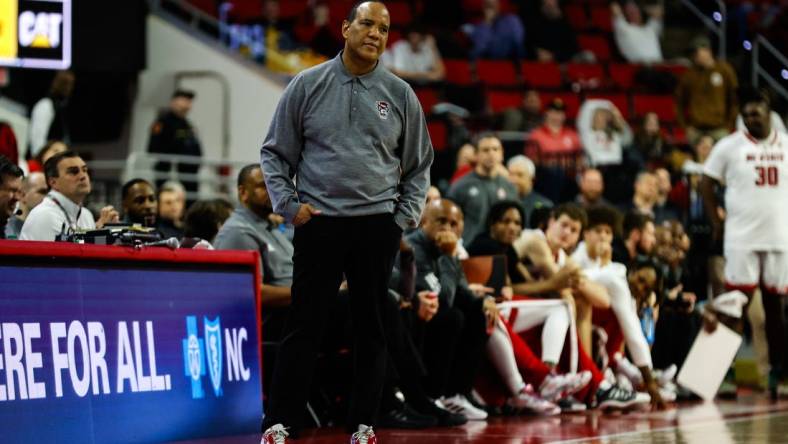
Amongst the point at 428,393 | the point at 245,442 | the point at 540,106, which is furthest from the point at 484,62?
the point at 245,442

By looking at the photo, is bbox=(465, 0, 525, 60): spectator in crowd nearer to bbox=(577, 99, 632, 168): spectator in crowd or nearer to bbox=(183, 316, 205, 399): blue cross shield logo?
bbox=(577, 99, 632, 168): spectator in crowd

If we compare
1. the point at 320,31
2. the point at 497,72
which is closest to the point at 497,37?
the point at 497,72

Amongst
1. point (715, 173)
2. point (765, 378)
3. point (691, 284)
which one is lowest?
point (765, 378)

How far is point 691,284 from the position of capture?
38.7 feet

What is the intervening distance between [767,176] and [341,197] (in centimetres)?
567

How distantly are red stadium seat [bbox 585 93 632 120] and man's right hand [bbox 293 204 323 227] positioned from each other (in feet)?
41.5

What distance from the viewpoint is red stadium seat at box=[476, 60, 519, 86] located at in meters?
18.2

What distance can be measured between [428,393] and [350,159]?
8.54ft

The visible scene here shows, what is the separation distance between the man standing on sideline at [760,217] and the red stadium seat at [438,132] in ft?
17.9

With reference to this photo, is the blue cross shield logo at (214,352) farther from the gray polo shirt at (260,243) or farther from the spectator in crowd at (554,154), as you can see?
the spectator in crowd at (554,154)

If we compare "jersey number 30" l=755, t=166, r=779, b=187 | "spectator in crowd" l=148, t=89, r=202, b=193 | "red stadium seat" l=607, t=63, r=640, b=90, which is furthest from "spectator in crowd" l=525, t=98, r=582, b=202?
→ "red stadium seat" l=607, t=63, r=640, b=90

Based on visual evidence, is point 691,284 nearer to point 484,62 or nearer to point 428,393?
point 428,393

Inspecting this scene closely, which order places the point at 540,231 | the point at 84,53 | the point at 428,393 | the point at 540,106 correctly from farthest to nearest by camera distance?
the point at 540,106 < the point at 84,53 < the point at 540,231 < the point at 428,393

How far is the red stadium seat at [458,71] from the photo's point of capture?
59.2 feet
